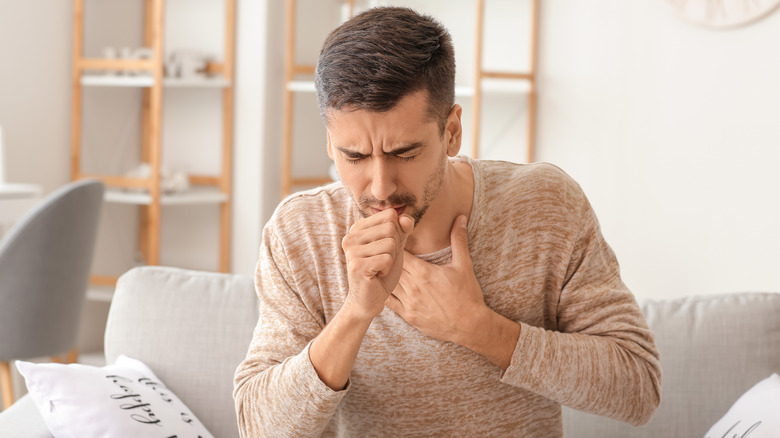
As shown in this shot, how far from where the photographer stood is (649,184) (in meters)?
3.15

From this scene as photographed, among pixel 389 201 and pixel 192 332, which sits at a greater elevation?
pixel 389 201

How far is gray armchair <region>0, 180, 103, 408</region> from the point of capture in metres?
2.55

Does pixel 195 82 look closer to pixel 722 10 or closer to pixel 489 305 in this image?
pixel 722 10

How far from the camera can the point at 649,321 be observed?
181 centimetres

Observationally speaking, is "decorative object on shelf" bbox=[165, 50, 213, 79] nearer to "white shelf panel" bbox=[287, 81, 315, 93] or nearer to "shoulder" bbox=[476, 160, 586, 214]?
"white shelf panel" bbox=[287, 81, 315, 93]

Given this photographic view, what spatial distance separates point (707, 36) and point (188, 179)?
→ 2232mm

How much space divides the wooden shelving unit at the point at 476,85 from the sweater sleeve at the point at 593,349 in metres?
1.80

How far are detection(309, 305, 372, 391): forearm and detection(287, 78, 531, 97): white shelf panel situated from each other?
2100 mm

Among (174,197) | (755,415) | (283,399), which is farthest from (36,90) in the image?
(755,415)

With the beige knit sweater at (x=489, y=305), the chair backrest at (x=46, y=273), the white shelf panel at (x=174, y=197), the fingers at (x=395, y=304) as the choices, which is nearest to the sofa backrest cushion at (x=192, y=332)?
the beige knit sweater at (x=489, y=305)

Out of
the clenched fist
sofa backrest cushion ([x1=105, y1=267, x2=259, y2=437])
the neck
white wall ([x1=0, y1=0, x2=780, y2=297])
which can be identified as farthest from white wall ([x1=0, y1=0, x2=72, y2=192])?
the clenched fist

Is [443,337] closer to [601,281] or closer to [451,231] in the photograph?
[451,231]

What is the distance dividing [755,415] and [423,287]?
691mm

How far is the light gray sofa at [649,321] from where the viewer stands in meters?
1.76
